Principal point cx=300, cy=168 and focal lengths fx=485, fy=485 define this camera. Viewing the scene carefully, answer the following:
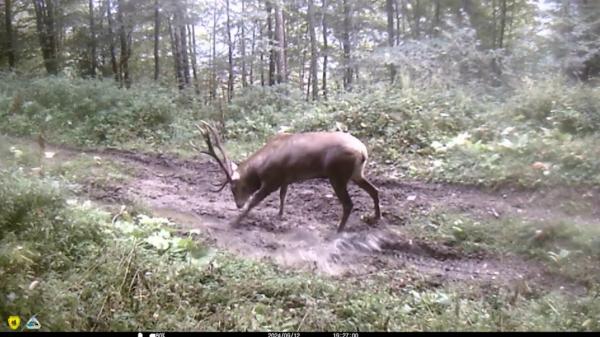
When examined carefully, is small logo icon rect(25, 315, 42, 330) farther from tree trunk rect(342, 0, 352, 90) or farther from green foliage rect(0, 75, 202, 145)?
tree trunk rect(342, 0, 352, 90)

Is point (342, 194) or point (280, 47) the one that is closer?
point (342, 194)

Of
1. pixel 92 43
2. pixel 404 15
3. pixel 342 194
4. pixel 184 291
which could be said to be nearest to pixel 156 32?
pixel 92 43

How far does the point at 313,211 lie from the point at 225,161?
157cm

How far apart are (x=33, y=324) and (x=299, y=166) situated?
3724 mm

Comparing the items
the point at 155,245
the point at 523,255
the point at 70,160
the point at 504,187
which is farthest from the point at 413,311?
the point at 70,160

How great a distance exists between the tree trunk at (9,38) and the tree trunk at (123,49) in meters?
3.18

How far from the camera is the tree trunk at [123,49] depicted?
609 inches

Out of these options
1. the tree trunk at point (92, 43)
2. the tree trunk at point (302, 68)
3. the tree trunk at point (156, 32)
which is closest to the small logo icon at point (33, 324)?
the tree trunk at point (156, 32)

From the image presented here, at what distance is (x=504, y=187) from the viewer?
24.5 ft

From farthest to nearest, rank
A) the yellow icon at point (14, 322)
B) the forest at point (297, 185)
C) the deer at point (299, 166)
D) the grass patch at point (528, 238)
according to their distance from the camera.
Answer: the deer at point (299, 166) → the grass patch at point (528, 238) → the forest at point (297, 185) → the yellow icon at point (14, 322)

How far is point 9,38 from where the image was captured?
15.4 meters

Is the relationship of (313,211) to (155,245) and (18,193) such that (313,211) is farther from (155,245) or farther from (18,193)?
(18,193)

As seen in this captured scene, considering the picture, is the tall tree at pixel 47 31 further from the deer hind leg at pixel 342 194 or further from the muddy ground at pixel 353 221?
the deer hind leg at pixel 342 194

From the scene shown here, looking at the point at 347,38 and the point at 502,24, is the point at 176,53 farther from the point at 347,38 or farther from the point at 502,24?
the point at 502,24
